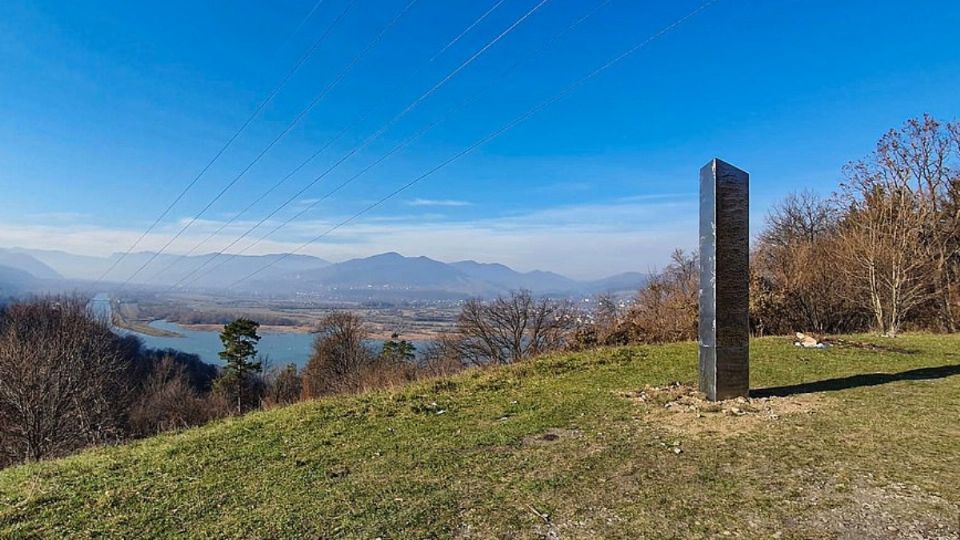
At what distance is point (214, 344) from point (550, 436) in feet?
223

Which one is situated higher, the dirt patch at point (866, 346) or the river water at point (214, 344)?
the dirt patch at point (866, 346)

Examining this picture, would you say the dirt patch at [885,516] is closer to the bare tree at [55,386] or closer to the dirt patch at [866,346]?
the dirt patch at [866,346]

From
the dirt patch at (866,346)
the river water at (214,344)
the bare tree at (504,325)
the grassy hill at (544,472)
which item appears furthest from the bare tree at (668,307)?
the river water at (214,344)

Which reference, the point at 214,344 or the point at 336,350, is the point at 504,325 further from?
the point at 214,344

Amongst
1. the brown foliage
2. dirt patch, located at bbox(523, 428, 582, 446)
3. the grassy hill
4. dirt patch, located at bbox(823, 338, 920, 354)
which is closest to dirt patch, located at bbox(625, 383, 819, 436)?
the grassy hill

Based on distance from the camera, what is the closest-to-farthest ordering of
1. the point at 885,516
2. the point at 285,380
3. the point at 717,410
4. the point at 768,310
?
the point at 885,516
the point at 717,410
the point at 768,310
the point at 285,380

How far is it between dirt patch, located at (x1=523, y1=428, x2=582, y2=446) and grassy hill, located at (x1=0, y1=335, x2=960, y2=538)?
0.11 feet

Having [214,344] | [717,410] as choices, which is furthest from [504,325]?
[214,344]

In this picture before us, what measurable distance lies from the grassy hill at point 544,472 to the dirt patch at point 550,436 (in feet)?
0.11

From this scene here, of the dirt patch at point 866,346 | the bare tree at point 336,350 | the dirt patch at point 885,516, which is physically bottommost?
the bare tree at point 336,350

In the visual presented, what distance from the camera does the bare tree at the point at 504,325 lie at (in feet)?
103

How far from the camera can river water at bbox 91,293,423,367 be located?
49.3 meters

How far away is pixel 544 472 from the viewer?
4.50 meters

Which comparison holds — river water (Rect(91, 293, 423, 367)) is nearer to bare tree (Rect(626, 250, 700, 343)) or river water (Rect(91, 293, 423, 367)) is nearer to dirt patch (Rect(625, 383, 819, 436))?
bare tree (Rect(626, 250, 700, 343))
